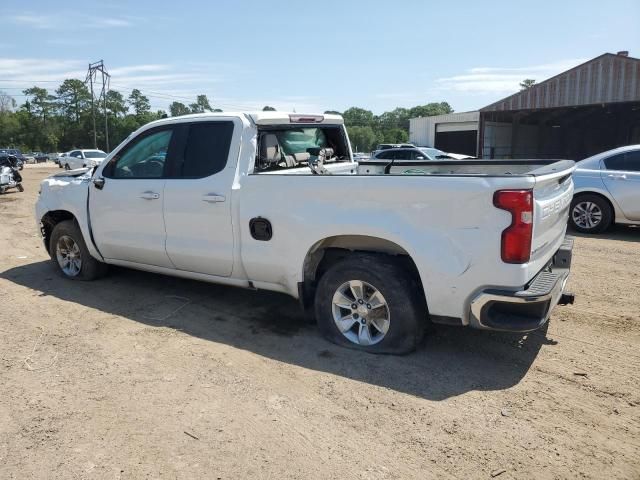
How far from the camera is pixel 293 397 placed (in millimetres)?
3531

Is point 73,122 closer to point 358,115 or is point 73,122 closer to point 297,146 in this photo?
point 358,115

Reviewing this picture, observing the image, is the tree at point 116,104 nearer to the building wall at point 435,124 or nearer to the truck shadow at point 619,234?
the building wall at point 435,124

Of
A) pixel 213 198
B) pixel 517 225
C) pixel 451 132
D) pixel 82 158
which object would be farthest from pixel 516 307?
pixel 82 158

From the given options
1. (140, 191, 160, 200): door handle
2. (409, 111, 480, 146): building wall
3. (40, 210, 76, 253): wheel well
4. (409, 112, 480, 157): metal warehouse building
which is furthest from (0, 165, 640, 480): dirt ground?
(409, 112, 480, 157): metal warehouse building

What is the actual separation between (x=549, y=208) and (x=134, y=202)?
Answer: 13.1ft

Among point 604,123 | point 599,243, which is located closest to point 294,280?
point 599,243

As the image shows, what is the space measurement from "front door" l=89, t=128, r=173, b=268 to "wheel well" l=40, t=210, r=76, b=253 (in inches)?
31.5

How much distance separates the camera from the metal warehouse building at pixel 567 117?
24.1 meters

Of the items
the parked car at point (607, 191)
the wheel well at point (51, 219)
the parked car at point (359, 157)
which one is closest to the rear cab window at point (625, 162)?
the parked car at point (607, 191)

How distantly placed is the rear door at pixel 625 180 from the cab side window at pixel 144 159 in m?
7.60

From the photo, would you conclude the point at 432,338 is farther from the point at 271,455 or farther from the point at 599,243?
the point at 599,243

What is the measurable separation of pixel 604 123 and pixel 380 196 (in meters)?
41.1

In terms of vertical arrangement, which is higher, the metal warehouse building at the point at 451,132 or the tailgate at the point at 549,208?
the metal warehouse building at the point at 451,132

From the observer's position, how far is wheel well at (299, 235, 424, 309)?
404 cm
